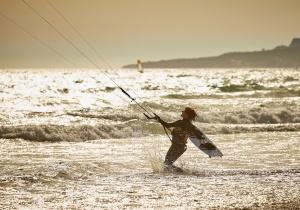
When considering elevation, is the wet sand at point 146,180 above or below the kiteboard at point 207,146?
below

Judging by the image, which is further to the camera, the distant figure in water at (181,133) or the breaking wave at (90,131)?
the breaking wave at (90,131)

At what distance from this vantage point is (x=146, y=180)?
10039mm

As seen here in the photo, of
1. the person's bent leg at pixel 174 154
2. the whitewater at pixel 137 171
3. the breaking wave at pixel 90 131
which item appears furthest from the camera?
the breaking wave at pixel 90 131

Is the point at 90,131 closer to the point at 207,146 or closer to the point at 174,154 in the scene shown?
the point at 207,146

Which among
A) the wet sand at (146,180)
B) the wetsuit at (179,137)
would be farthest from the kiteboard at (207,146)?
the wetsuit at (179,137)

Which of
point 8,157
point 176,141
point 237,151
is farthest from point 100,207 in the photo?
point 237,151

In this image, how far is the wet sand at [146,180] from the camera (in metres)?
7.93

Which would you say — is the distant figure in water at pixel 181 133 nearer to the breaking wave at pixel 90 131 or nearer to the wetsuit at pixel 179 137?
the wetsuit at pixel 179 137

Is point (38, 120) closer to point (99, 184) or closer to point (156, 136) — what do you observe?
point (156, 136)

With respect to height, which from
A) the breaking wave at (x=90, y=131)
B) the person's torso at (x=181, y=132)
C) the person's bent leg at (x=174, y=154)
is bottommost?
the breaking wave at (x=90, y=131)

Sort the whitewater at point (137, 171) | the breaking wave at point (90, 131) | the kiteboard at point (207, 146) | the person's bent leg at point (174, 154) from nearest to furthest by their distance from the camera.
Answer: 1. the whitewater at point (137, 171)
2. the person's bent leg at point (174, 154)
3. the kiteboard at point (207, 146)
4. the breaking wave at point (90, 131)

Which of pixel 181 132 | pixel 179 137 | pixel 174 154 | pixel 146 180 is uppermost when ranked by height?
pixel 181 132

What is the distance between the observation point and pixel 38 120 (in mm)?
28531

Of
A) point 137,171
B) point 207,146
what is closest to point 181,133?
point 207,146
